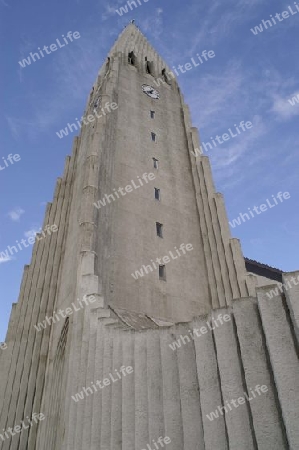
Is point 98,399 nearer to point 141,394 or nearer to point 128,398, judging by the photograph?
point 128,398

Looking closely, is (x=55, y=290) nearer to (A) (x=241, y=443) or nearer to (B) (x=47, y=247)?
(B) (x=47, y=247)

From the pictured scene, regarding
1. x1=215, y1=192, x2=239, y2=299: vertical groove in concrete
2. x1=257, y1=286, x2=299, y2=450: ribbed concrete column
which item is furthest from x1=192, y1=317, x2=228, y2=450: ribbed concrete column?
x1=215, y1=192, x2=239, y2=299: vertical groove in concrete

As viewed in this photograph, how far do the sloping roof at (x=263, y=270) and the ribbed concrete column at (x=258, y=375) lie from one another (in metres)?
28.7

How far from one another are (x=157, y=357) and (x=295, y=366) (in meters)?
3.33

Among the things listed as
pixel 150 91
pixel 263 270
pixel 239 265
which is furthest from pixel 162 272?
pixel 263 270

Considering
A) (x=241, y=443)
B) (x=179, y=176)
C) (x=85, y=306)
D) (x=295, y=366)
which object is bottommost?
(x=241, y=443)

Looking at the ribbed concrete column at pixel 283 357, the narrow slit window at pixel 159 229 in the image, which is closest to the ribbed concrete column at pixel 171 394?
the ribbed concrete column at pixel 283 357

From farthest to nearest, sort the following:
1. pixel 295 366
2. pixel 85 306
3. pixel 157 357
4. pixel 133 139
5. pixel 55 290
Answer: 1. pixel 133 139
2. pixel 55 290
3. pixel 85 306
4. pixel 157 357
5. pixel 295 366

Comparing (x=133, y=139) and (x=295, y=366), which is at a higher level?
(x=133, y=139)

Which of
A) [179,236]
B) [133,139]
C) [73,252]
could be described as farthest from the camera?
[133,139]

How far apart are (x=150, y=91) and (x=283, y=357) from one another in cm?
2774

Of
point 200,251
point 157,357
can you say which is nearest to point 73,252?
point 200,251

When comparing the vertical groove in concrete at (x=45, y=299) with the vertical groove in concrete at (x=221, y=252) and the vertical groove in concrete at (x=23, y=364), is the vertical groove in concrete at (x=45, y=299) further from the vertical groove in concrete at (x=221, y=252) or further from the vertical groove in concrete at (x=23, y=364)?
the vertical groove in concrete at (x=221, y=252)

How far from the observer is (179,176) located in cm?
2494
